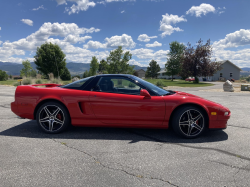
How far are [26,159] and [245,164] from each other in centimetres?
322

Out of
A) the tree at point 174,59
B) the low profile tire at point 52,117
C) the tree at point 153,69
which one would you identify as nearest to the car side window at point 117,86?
the low profile tire at point 52,117

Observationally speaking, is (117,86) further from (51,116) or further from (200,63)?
(200,63)

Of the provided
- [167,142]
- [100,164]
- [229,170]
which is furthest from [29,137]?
[229,170]

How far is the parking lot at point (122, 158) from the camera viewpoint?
7.86 ft

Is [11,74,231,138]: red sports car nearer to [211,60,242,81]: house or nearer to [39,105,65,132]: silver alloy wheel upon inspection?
[39,105,65,132]: silver alloy wheel

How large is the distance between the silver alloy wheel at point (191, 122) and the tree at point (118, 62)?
151 feet

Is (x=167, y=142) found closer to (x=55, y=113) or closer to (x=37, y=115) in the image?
(x=55, y=113)

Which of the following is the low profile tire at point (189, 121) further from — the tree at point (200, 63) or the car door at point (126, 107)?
the tree at point (200, 63)

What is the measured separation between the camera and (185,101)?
388cm

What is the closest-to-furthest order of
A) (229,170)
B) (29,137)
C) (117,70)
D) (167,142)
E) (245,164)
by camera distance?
1. (229,170)
2. (245,164)
3. (167,142)
4. (29,137)
5. (117,70)

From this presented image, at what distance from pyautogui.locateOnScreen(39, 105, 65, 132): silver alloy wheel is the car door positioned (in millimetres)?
744

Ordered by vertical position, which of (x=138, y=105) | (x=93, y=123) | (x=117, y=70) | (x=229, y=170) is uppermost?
(x=117, y=70)

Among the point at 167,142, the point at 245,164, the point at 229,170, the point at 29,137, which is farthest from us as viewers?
A: the point at 29,137

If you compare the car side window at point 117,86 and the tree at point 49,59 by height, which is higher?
the tree at point 49,59
